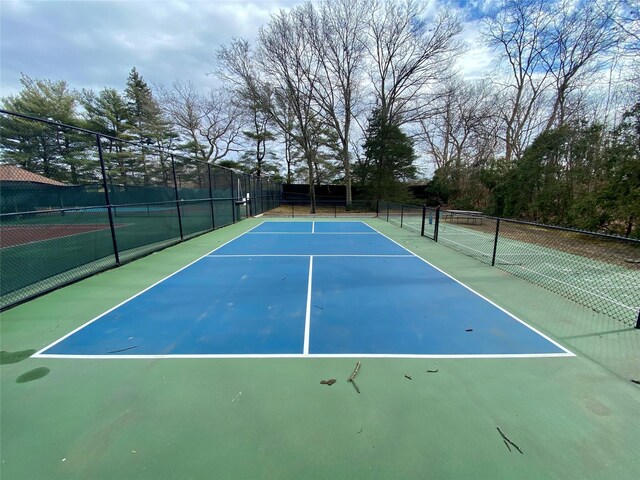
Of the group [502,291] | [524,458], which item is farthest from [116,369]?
[502,291]

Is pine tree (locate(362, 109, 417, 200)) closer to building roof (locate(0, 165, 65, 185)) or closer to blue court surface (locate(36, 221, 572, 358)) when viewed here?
blue court surface (locate(36, 221, 572, 358))

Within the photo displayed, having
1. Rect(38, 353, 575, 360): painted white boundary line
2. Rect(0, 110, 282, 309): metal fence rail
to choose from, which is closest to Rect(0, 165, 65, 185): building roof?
Rect(0, 110, 282, 309): metal fence rail

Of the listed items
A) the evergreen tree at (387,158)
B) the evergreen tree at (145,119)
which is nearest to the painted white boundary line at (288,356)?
the evergreen tree at (387,158)

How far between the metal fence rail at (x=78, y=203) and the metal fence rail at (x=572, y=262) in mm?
8766

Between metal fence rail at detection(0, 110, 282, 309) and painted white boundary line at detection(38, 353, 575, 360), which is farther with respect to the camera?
metal fence rail at detection(0, 110, 282, 309)

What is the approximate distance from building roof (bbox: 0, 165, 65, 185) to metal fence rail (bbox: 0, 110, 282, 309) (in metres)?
0.02

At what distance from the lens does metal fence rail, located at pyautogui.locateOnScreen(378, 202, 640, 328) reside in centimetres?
457

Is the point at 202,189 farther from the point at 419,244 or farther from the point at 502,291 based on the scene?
the point at 502,291

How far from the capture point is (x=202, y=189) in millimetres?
11336

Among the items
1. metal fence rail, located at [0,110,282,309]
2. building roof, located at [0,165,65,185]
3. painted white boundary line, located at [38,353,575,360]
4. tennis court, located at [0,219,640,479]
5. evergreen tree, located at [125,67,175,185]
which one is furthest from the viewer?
evergreen tree, located at [125,67,175,185]

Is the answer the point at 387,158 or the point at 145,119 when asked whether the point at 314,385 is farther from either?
the point at 145,119

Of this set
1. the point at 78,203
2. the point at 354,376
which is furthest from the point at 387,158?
A: the point at 354,376

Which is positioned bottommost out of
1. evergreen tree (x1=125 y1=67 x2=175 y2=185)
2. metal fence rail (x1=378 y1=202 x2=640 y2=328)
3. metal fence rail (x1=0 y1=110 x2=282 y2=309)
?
metal fence rail (x1=378 y1=202 x2=640 y2=328)

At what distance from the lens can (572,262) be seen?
722 cm
